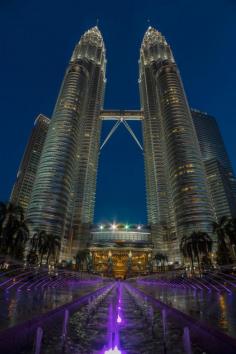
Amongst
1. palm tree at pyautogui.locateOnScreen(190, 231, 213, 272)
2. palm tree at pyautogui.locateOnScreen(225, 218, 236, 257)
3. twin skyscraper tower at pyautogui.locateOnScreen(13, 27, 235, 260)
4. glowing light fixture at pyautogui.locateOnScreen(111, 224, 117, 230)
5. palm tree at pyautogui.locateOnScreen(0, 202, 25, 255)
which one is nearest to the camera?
palm tree at pyautogui.locateOnScreen(0, 202, 25, 255)

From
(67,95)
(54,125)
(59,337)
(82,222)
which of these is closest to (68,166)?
(54,125)

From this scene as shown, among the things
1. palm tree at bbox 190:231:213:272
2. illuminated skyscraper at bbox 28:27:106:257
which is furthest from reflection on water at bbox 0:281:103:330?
illuminated skyscraper at bbox 28:27:106:257

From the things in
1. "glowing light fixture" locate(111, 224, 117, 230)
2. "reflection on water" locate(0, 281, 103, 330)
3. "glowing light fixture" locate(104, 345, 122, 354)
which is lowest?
"glowing light fixture" locate(104, 345, 122, 354)

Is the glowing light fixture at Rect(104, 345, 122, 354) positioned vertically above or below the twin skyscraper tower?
below

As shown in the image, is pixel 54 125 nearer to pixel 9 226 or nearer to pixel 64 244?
pixel 64 244

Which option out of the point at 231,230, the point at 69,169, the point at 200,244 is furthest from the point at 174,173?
the point at 231,230

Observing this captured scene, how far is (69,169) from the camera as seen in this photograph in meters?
143

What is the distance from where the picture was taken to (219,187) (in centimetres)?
19088

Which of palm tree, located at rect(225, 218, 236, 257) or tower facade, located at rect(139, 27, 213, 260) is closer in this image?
palm tree, located at rect(225, 218, 236, 257)

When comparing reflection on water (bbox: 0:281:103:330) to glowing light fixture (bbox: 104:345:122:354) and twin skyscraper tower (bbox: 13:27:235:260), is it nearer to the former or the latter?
glowing light fixture (bbox: 104:345:122:354)

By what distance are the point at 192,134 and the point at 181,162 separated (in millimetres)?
23392

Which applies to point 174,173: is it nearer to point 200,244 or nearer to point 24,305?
point 200,244

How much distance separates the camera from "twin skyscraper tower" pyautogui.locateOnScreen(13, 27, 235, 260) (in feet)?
425

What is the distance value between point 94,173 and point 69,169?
153 feet
